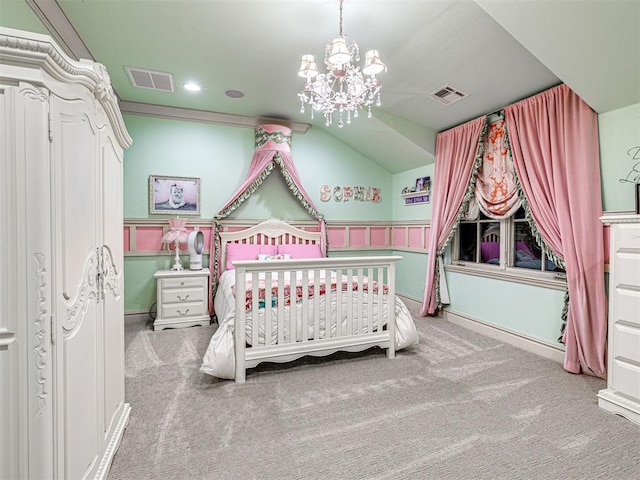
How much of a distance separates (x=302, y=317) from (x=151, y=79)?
2.99 m

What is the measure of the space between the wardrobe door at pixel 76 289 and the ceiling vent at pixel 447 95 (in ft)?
10.5

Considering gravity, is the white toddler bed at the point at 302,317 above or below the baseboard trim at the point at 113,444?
above

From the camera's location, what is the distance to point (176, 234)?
4.11 m

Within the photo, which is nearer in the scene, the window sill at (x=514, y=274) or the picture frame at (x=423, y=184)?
the window sill at (x=514, y=274)

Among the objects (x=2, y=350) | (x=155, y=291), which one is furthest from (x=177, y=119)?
(x=2, y=350)

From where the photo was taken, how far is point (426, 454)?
1.74 meters

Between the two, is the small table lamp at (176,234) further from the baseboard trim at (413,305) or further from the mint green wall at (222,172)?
the baseboard trim at (413,305)

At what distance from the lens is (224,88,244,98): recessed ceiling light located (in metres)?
3.75

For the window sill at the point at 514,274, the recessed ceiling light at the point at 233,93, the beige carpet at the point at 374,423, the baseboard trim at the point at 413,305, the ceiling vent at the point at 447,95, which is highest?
the recessed ceiling light at the point at 233,93

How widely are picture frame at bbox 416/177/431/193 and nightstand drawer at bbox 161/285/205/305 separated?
131 inches

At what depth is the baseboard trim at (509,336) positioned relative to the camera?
9.77 ft

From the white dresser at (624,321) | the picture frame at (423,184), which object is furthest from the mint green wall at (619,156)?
the picture frame at (423,184)

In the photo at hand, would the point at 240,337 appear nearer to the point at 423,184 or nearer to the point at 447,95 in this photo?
the point at 447,95

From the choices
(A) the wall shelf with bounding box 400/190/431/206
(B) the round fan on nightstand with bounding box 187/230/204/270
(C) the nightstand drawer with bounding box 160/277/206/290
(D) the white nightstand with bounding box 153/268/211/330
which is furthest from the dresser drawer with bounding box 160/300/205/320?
(A) the wall shelf with bounding box 400/190/431/206
